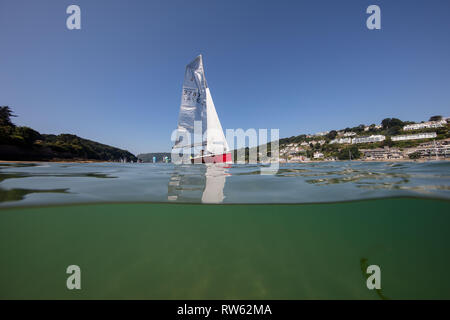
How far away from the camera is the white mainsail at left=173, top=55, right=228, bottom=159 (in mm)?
15453

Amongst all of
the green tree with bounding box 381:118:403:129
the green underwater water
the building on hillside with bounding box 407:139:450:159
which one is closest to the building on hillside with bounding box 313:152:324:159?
the building on hillside with bounding box 407:139:450:159

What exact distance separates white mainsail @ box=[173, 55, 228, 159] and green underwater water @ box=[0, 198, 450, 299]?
1077cm

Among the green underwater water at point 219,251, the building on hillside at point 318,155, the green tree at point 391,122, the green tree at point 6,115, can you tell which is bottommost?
the green underwater water at point 219,251

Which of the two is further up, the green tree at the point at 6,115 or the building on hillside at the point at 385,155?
the green tree at the point at 6,115

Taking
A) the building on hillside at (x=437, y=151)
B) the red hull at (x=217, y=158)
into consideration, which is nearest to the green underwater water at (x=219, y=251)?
the red hull at (x=217, y=158)

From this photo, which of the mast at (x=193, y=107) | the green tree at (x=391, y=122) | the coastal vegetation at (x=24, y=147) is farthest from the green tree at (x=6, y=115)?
the green tree at (x=391, y=122)

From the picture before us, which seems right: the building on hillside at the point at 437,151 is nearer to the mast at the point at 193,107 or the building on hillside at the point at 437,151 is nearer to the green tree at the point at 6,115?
the mast at the point at 193,107

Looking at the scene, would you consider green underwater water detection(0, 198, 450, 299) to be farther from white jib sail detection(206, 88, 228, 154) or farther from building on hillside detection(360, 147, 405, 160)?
building on hillside detection(360, 147, 405, 160)

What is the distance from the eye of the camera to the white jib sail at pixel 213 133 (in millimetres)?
15320

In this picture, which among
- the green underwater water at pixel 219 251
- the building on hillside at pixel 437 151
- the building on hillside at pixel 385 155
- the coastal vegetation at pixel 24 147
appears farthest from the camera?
the building on hillside at pixel 385 155

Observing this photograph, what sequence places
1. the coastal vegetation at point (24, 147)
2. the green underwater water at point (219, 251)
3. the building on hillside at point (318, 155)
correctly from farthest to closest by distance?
1. the building on hillside at point (318, 155)
2. the coastal vegetation at point (24, 147)
3. the green underwater water at point (219, 251)

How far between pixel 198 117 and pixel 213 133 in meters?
2.16

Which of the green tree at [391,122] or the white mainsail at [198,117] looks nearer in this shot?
the white mainsail at [198,117]
